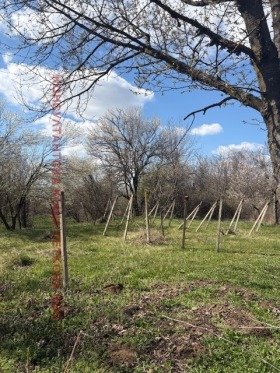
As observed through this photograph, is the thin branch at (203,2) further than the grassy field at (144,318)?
Yes

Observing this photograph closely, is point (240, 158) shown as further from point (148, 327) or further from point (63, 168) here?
point (148, 327)

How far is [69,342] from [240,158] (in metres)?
41.8

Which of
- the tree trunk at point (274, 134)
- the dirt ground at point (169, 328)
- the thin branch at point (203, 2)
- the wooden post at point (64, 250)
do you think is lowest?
the dirt ground at point (169, 328)

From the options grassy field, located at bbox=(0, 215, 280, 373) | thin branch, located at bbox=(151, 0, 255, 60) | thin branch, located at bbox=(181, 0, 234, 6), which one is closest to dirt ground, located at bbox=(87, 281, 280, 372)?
grassy field, located at bbox=(0, 215, 280, 373)

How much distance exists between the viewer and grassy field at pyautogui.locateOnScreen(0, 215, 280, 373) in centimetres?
344

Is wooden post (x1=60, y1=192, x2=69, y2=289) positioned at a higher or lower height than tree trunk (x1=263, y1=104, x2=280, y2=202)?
lower

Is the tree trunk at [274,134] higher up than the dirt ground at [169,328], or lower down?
higher up

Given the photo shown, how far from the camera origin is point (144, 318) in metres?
4.33

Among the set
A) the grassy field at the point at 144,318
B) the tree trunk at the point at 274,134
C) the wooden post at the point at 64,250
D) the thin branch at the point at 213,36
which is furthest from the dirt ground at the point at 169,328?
the thin branch at the point at 213,36

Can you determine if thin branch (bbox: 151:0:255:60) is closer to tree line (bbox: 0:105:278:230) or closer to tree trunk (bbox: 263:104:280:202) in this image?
tree trunk (bbox: 263:104:280:202)

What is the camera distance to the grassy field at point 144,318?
3443 mm

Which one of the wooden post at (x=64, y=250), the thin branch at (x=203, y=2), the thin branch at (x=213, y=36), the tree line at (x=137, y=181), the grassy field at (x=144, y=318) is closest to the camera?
the grassy field at (x=144, y=318)

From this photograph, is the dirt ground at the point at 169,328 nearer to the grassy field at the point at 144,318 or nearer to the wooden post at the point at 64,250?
the grassy field at the point at 144,318

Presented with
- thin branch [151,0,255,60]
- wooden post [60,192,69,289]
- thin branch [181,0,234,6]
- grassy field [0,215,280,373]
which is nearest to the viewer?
grassy field [0,215,280,373]
